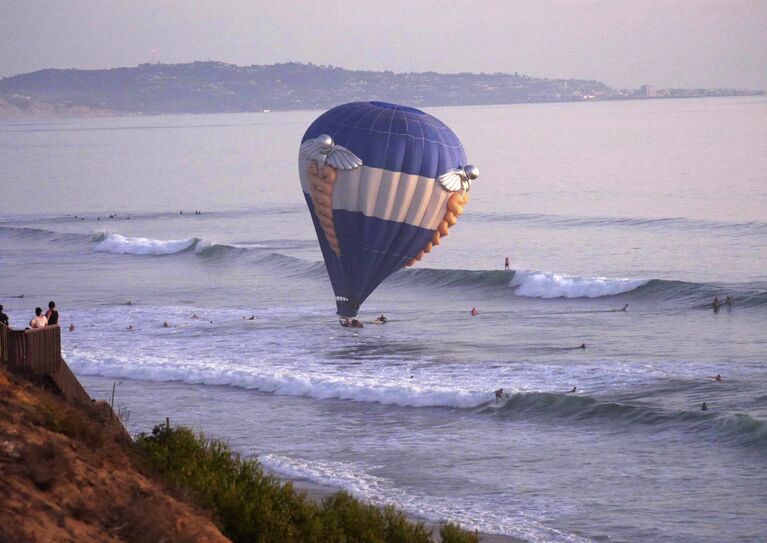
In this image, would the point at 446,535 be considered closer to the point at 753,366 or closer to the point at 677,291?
the point at 753,366

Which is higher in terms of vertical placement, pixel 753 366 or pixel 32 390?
pixel 32 390

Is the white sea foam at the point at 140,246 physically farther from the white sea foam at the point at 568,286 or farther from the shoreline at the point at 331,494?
Answer: the shoreline at the point at 331,494

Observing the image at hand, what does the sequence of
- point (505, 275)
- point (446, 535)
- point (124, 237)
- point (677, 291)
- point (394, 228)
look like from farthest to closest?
point (124, 237) < point (505, 275) < point (677, 291) < point (394, 228) < point (446, 535)

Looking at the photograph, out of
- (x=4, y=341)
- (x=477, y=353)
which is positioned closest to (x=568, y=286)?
(x=477, y=353)

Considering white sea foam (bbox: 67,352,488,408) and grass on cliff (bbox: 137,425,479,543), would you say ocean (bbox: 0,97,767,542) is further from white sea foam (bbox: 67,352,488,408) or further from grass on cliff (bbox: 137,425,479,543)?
grass on cliff (bbox: 137,425,479,543)

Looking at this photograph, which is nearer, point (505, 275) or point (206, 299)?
point (206, 299)

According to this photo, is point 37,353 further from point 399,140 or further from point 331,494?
point 399,140

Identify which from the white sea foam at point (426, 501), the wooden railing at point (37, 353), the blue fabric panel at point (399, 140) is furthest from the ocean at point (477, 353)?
the wooden railing at point (37, 353)

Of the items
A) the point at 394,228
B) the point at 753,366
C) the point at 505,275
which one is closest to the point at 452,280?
the point at 505,275
